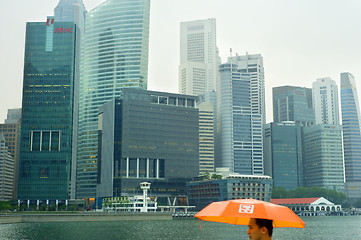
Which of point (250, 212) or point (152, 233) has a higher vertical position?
point (250, 212)

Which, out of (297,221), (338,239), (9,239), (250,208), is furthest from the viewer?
(338,239)

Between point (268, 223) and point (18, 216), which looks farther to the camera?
point (18, 216)

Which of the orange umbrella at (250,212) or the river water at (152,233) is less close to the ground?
the orange umbrella at (250,212)

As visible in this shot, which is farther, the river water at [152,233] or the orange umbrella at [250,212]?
the river water at [152,233]

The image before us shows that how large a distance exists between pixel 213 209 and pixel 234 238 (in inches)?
3655

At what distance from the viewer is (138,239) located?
9819cm

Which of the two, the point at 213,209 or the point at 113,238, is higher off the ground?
the point at 213,209

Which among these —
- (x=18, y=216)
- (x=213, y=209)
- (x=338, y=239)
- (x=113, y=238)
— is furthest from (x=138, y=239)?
(x=18, y=216)

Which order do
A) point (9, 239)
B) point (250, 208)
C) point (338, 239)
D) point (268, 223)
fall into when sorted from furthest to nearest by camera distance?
point (338, 239) → point (9, 239) → point (250, 208) → point (268, 223)

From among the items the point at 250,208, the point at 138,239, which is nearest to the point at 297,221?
the point at 250,208

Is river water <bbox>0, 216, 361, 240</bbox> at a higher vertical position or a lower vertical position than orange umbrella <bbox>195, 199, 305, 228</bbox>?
lower

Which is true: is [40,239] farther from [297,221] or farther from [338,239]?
[297,221]

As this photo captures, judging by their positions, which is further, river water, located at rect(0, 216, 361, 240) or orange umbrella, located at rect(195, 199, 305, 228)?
river water, located at rect(0, 216, 361, 240)

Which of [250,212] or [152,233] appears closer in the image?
[250,212]
